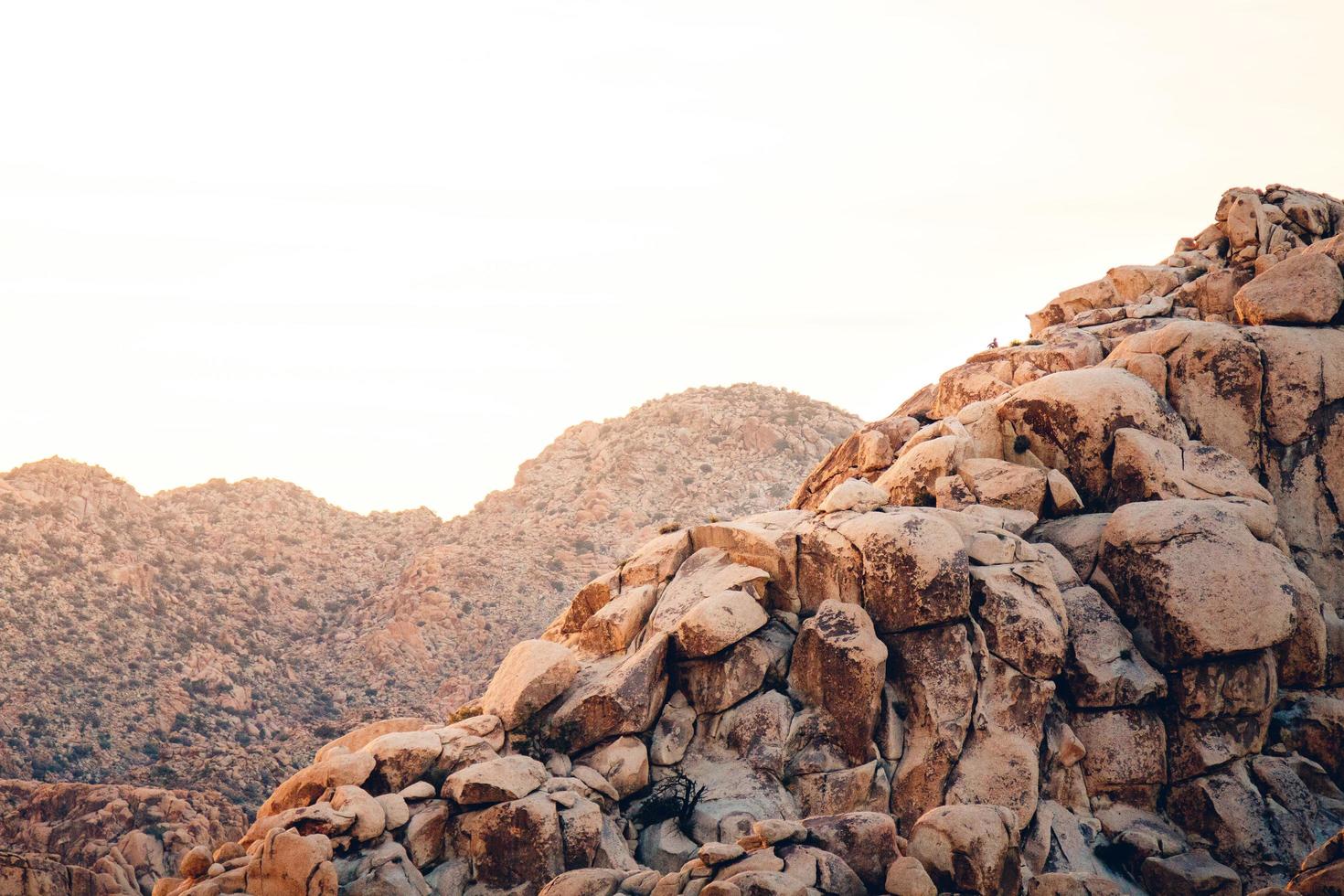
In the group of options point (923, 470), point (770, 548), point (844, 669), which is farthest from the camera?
point (923, 470)

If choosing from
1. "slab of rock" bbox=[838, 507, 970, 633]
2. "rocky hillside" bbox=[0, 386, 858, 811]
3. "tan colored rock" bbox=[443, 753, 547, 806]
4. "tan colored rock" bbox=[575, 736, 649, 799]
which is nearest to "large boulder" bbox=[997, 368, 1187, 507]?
"slab of rock" bbox=[838, 507, 970, 633]

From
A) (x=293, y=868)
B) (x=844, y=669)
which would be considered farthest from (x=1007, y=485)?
(x=293, y=868)

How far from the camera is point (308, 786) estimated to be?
35.6 metres

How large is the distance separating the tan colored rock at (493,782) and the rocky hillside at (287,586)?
2587cm

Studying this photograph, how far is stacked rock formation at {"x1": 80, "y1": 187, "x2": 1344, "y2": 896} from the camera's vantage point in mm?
32656

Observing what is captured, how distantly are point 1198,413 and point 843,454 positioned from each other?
41.1ft

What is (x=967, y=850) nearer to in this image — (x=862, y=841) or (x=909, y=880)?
(x=909, y=880)

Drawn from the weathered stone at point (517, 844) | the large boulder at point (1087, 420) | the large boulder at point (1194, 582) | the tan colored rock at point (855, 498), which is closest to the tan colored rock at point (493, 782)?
the weathered stone at point (517, 844)

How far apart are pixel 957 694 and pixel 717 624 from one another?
23.3 ft

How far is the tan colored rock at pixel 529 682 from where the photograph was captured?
124 ft

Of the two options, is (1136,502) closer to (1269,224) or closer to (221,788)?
(1269,224)

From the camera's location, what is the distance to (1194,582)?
120ft

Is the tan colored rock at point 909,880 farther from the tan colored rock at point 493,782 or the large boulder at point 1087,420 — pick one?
the large boulder at point 1087,420

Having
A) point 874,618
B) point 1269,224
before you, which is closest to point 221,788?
point 874,618
